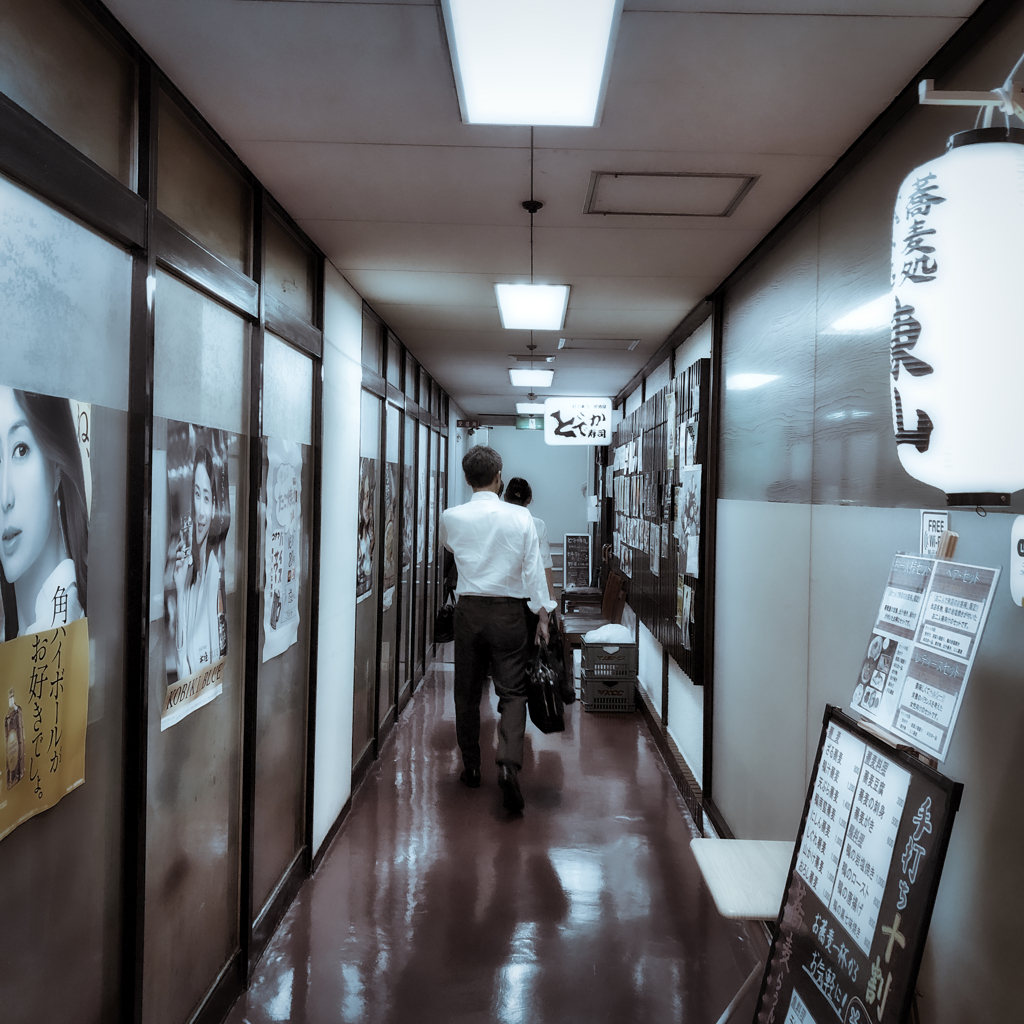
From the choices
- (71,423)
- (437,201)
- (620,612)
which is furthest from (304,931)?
(620,612)

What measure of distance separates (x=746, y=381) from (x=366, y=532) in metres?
2.20

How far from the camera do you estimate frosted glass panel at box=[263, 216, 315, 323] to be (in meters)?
2.78

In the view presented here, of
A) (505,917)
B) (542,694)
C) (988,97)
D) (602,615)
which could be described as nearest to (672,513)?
(542,694)

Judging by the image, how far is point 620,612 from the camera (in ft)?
23.3

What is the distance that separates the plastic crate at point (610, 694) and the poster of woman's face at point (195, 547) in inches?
155

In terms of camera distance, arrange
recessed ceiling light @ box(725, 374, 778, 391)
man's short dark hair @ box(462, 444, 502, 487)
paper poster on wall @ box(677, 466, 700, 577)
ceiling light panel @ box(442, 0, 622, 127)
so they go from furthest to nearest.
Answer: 1. man's short dark hair @ box(462, 444, 502, 487)
2. paper poster on wall @ box(677, 466, 700, 577)
3. recessed ceiling light @ box(725, 374, 778, 391)
4. ceiling light panel @ box(442, 0, 622, 127)

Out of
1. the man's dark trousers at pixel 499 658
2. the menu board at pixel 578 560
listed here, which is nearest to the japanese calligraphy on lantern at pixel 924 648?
the man's dark trousers at pixel 499 658

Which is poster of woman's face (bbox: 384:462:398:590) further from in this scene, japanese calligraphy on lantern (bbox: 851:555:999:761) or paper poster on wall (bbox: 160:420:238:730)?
japanese calligraphy on lantern (bbox: 851:555:999:761)

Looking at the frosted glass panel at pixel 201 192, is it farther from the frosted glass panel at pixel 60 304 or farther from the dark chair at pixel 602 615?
the dark chair at pixel 602 615

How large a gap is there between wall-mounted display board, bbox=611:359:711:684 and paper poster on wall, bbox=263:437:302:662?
6.59 feet

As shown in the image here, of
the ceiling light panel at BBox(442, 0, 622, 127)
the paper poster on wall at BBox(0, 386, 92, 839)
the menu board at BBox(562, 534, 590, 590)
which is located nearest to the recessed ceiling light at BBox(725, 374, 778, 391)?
the ceiling light panel at BBox(442, 0, 622, 127)

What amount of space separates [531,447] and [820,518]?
11.9 meters

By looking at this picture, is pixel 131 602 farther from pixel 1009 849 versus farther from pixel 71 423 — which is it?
pixel 1009 849

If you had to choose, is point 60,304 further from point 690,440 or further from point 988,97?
point 690,440
